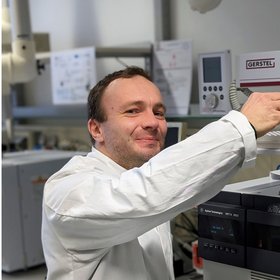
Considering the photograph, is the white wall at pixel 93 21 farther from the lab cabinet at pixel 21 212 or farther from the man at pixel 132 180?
the man at pixel 132 180

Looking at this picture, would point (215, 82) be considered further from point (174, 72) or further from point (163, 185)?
point (174, 72)

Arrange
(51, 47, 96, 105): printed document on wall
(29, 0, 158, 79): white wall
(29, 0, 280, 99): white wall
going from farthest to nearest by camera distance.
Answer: (29, 0, 158, 79): white wall < (51, 47, 96, 105): printed document on wall < (29, 0, 280, 99): white wall

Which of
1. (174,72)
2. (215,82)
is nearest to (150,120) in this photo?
(215,82)

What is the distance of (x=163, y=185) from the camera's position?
89 cm

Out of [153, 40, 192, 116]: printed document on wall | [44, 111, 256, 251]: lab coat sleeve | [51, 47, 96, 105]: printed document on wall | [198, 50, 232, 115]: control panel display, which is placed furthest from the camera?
[51, 47, 96, 105]: printed document on wall

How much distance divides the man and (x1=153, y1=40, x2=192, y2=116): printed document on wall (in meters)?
0.60

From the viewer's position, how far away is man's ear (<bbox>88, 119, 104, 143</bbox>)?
118 cm

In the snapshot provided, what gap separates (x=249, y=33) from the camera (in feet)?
5.33

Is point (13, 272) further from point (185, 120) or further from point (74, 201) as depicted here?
point (74, 201)

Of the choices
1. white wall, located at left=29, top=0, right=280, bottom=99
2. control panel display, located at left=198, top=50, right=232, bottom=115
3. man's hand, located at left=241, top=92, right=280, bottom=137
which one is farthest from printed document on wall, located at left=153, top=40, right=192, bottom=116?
man's hand, located at left=241, top=92, right=280, bottom=137

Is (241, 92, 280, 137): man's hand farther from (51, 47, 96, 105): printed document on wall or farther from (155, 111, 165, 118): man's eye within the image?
(51, 47, 96, 105): printed document on wall

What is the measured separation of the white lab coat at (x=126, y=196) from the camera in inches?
35.2

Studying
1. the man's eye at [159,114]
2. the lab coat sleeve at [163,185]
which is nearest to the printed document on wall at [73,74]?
the man's eye at [159,114]

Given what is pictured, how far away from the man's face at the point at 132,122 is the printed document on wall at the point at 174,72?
58cm
